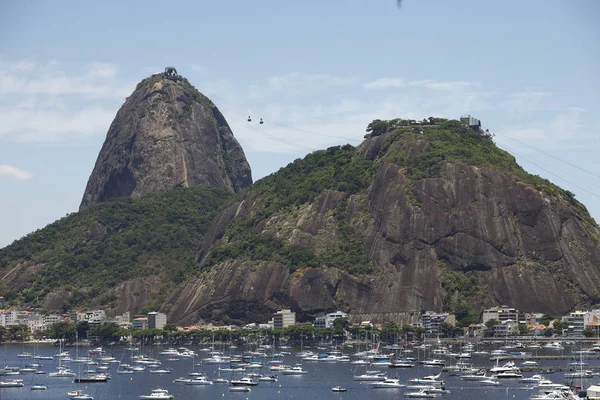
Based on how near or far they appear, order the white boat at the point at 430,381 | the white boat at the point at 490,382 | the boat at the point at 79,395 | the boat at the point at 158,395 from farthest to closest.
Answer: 1. the white boat at the point at 490,382
2. the white boat at the point at 430,381
3. the boat at the point at 79,395
4. the boat at the point at 158,395

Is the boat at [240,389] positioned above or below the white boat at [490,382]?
below

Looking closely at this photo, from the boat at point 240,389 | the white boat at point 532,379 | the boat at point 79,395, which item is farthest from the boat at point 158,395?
the white boat at point 532,379

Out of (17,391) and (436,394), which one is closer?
(436,394)

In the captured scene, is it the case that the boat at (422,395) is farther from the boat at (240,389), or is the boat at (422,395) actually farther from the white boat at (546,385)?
the boat at (240,389)

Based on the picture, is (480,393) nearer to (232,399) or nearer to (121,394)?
(232,399)

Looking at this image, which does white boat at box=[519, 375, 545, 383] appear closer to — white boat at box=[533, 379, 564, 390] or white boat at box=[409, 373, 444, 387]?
white boat at box=[533, 379, 564, 390]

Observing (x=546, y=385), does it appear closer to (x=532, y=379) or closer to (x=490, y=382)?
(x=490, y=382)

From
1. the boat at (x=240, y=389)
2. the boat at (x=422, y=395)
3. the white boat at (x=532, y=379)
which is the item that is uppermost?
the white boat at (x=532, y=379)

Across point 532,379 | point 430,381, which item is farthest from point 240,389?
point 532,379

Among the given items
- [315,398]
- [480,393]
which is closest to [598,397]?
[480,393]

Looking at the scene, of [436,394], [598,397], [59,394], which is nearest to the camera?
[598,397]
